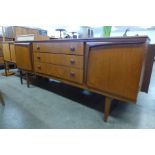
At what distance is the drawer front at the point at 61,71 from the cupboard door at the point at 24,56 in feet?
0.57

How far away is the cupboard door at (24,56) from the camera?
1887 millimetres

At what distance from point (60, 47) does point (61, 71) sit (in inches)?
10.1

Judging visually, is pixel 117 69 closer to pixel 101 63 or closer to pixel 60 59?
pixel 101 63

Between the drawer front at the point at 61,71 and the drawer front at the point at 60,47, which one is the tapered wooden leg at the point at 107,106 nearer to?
the drawer front at the point at 61,71

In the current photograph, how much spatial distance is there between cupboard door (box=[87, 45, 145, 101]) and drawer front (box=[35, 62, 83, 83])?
0.46ft

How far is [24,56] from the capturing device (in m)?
1.98

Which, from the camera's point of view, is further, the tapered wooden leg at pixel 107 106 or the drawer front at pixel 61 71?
the drawer front at pixel 61 71

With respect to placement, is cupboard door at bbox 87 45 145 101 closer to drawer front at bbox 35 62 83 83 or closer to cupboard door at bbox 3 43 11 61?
drawer front at bbox 35 62 83 83

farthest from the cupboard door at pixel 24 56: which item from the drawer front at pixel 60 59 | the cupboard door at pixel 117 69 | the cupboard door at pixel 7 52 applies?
the cupboard door at pixel 117 69
